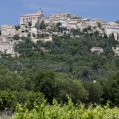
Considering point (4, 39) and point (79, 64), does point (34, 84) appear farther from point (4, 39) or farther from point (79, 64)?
point (4, 39)

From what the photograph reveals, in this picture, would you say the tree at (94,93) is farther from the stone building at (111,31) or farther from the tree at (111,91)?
the stone building at (111,31)

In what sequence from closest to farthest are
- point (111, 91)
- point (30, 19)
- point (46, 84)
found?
point (46, 84)
point (111, 91)
point (30, 19)

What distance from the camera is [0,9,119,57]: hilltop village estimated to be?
115981 millimetres

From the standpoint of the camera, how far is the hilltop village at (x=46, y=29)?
381 feet

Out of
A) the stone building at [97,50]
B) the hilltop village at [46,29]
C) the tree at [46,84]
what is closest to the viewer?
the tree at [46,84]

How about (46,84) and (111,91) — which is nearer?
(46,84)

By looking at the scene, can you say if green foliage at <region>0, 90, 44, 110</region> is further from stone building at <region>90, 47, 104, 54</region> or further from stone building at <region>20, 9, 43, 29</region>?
stone building at <region>20, 9, 43, 29</region>

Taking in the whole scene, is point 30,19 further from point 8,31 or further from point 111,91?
point 111,91

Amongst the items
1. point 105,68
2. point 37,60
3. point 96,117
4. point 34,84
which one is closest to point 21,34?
point 37,60

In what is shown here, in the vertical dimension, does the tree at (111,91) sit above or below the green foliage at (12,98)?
below

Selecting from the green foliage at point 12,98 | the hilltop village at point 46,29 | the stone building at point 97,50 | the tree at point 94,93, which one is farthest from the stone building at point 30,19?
the green foliage at point 12,98

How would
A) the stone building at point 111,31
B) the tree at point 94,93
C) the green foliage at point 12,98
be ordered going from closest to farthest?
the green foliage at point 12,98 < the tree at point 94,93 < the stone building at point 111,31

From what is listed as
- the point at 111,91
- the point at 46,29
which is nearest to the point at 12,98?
the point at 111,91

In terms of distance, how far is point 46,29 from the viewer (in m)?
126
